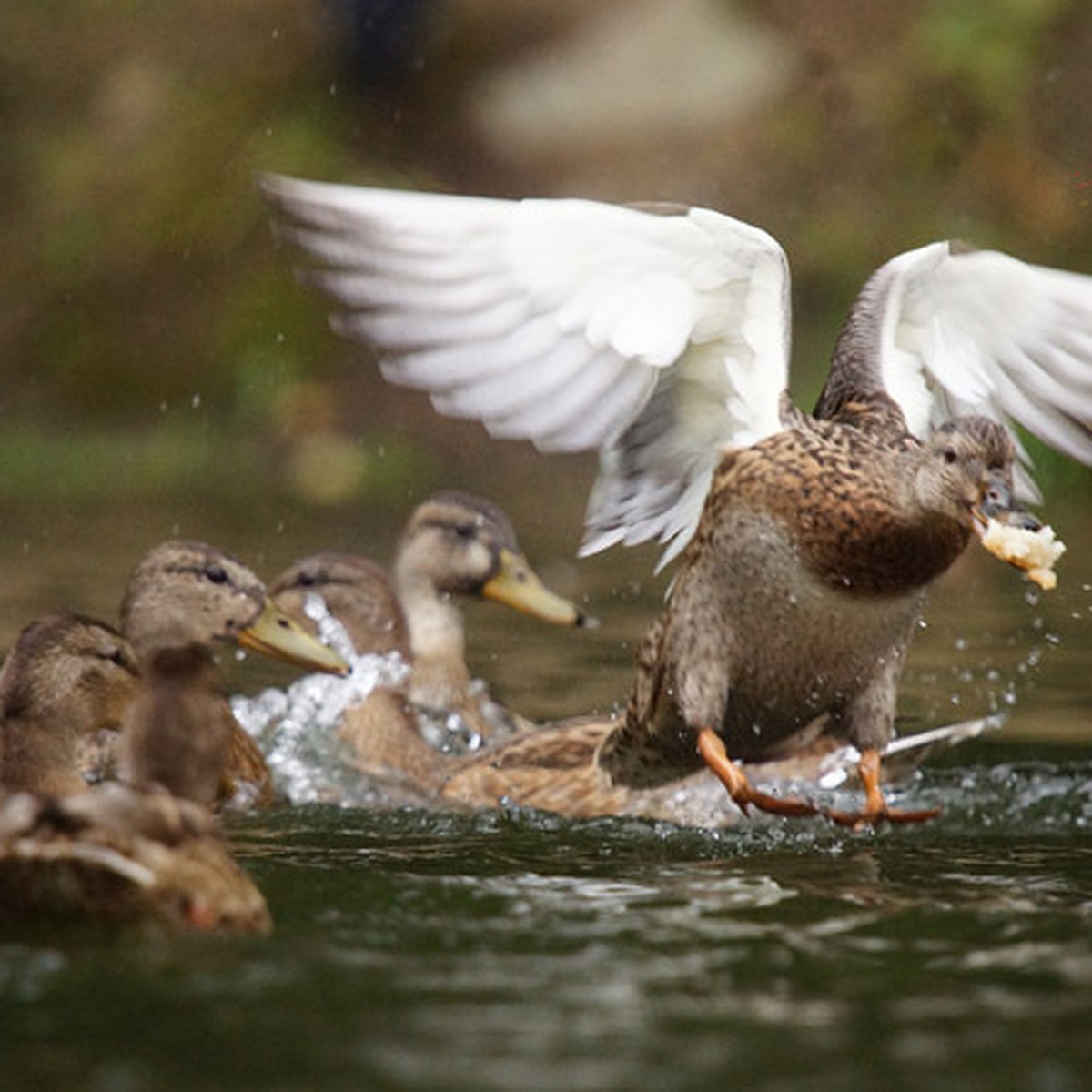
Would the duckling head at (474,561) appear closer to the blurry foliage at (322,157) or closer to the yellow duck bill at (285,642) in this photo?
the yellow duck bill at (285,642)

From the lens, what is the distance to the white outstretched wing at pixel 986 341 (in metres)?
6.20

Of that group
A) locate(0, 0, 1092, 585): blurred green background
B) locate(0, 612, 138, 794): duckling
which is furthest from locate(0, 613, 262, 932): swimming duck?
locate(0, 0, 1092, 585): blurred green background

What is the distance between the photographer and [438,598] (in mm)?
8391

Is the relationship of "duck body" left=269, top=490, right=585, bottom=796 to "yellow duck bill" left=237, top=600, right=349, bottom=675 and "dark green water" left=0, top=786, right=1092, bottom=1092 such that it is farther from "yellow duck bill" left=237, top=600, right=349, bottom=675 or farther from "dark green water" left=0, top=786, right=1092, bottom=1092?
"dark green water" left=0, top=786, right=1092, bottom=1092

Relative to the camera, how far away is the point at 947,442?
18.2ft

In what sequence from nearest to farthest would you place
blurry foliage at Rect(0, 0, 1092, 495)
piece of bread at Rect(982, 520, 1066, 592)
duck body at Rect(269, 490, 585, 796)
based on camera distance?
piece of bread at Rect(982, 520, 1066, 592) → duck body at Rect(269, 490, 585, 796) → blurry foliage at Rect(0, 0, 1092, 495)

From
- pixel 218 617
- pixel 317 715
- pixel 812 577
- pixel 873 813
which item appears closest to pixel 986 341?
pixel 812 577

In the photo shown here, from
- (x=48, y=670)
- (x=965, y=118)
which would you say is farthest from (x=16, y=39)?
(x=48, y=670)

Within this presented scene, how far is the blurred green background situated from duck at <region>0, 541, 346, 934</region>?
595 cm

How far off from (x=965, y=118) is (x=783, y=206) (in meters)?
1.19

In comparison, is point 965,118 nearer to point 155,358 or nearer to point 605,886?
point 155,358

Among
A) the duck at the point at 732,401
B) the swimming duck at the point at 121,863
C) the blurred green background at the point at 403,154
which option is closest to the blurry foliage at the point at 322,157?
the blurred green background at the point at 403,154

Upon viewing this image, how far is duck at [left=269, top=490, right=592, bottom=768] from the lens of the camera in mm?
8023

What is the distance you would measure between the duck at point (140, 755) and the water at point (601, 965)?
8cm
